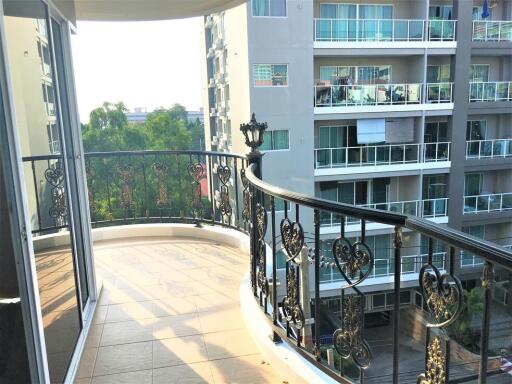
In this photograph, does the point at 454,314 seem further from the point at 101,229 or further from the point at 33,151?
the point at 101,229

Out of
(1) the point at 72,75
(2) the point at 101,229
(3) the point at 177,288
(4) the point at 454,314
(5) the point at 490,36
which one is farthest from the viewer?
(5) the point at 490,36

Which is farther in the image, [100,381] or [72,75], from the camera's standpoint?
[72,75]

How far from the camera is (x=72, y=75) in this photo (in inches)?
88.9

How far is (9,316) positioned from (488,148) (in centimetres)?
1415

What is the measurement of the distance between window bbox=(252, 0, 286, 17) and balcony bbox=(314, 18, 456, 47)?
3.70ft

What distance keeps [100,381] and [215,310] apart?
0.81m

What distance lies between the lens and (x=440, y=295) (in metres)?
1.04

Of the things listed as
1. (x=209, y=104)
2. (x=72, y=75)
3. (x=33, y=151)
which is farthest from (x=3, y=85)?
(x=209, y=104)

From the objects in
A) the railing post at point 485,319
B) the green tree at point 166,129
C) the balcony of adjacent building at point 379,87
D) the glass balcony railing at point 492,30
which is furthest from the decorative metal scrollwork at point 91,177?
the glass balcony railing at point 492,30

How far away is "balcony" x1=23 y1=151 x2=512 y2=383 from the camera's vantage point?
125 centimetres

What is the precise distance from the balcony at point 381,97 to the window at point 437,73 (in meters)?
0.56

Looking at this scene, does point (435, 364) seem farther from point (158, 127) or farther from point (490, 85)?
point (490, 85)

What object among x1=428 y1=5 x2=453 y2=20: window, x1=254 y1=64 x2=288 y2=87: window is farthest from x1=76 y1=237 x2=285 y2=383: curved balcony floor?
x1=428 y1=5 x2=453 y2=20: window

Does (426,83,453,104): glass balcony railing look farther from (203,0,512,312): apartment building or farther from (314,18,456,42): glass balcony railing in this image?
(314,18,456,42): glass balcony railing
